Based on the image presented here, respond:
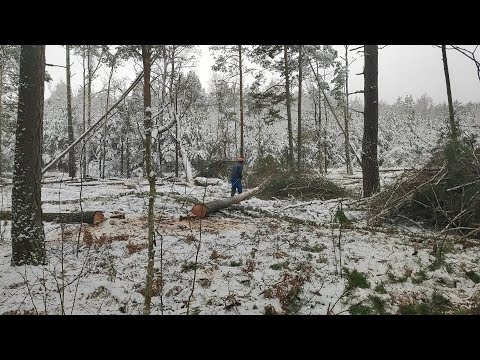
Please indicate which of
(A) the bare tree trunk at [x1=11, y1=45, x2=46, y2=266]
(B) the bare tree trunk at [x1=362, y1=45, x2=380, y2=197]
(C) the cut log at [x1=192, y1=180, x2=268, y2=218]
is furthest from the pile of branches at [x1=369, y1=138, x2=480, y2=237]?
(A) the bare tree trunk at [x1=11, y1=45, x2=46, y2=266]

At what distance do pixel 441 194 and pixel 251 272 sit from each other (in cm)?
429

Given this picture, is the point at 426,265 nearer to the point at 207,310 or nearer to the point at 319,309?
the point at 319,309

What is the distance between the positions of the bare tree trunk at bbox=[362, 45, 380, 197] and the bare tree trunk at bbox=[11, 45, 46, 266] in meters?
7.20

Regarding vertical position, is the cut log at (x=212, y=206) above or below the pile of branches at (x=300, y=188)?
below

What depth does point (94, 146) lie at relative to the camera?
28234 millimetres

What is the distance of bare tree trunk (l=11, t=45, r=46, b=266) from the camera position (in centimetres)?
453

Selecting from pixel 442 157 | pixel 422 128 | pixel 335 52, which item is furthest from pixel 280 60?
pixel 422 128

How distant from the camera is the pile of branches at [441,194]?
579 centimetres

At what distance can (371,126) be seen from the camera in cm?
823

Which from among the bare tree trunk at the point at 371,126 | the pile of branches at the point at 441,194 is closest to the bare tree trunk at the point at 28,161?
the pile of branches at the point at 441,194

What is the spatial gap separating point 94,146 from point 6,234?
23587mm

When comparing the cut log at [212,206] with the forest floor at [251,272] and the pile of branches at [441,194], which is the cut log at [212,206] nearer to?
the forest floor at [251,272]

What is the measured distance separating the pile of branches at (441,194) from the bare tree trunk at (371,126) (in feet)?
2.91
